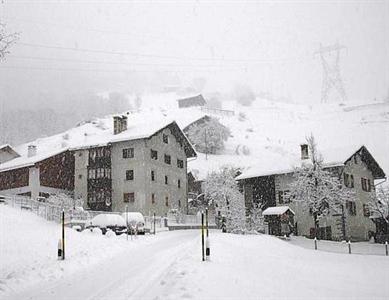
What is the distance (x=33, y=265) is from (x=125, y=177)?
38.6m

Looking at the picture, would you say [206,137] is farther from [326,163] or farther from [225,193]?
[326,163]

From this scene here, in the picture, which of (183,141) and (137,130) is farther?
(183,141)

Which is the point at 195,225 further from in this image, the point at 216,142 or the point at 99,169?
the point at 216,142

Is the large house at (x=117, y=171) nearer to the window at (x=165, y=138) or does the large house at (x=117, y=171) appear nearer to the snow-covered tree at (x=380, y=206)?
the window at (x=165, y=138)

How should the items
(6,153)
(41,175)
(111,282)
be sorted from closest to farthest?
(111,282) → (41,175) → (6,153)

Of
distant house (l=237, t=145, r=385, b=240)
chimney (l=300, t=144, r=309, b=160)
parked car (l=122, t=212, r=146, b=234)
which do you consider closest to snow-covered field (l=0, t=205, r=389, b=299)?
parked car (l=122, t=212, r=146, b=234)

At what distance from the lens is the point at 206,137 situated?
88.9m

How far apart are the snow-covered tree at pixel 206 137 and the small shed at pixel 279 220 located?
143ft

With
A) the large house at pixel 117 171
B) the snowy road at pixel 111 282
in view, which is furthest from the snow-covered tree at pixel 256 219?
the snowy road at pixel 111 282

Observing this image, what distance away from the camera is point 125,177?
51.6m

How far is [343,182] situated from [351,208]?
3670 millimetres

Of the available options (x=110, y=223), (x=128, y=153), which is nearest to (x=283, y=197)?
(x=128, y=153)

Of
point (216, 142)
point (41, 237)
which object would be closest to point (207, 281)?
point (41, 237)

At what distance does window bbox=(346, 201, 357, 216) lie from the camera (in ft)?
149
